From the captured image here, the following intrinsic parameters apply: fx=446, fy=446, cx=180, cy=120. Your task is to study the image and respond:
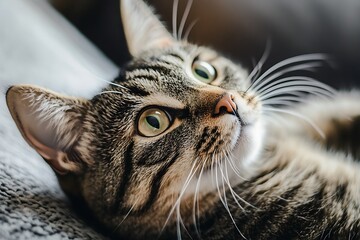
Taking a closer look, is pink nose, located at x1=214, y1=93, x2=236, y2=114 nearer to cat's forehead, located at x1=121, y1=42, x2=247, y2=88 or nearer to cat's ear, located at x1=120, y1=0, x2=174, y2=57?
cat's forehead, located at x1=121, y1=42, x2=247, y2=88

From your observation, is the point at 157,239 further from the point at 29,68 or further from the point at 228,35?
the point at 228,35

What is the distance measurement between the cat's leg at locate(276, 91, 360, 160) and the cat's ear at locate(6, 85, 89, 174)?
47cm

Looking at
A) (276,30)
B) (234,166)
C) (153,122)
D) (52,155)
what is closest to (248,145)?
(234,166)

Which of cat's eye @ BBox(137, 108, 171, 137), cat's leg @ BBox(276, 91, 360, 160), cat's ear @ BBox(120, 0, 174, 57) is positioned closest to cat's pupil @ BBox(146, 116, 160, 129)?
cat's eye @ BBox(137, 108, 171, 137)

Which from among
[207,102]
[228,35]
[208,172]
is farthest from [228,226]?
[228,35]

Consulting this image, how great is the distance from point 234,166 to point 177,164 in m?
0.10

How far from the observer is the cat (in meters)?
0.66

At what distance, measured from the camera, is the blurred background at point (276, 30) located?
1.11 m

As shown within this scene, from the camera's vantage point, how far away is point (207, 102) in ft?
2.23

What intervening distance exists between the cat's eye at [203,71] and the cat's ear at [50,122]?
0.20 m

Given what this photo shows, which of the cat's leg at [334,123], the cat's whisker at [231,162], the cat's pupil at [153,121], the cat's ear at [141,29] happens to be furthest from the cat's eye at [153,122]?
Result: the cat's leg at [334,123]

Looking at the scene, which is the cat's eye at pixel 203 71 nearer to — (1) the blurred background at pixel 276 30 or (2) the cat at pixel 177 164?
(2) the cat at pixel 177 164

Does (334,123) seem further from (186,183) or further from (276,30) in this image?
(186,183)

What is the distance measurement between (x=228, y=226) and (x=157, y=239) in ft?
0.38
